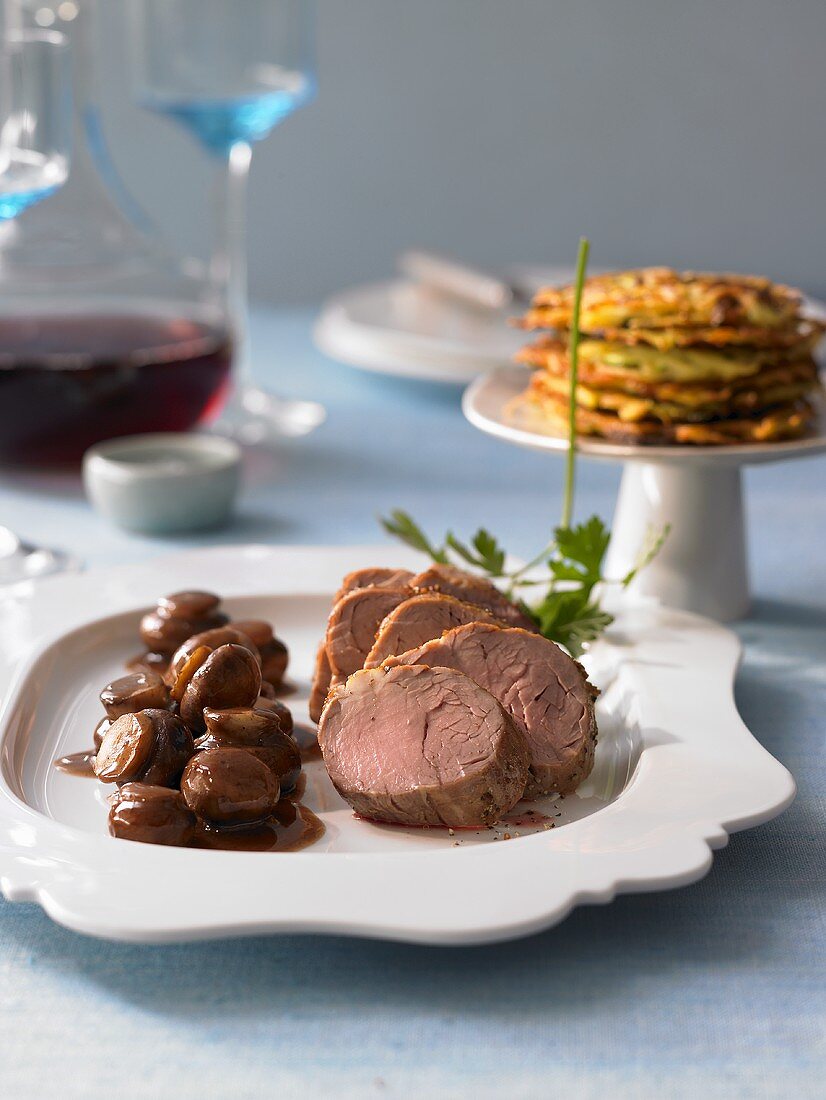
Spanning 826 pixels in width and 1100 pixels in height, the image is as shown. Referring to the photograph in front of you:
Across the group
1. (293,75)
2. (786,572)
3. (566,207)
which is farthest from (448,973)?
(566,207)

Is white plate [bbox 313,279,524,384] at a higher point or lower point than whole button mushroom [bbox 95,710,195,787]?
lower

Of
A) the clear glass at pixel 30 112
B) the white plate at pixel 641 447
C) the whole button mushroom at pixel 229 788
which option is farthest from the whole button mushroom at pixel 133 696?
the clear glass at pixel 30 112

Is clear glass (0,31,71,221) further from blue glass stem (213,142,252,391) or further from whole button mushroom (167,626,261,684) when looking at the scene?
whole button mushroom (167,626,261,684)

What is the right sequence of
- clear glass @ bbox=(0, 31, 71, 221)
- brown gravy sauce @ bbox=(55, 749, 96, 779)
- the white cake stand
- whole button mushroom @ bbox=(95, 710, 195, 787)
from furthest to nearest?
clear glass @ bbox=(0, 31, 71, 221) → the white cake stand → brown gravy sauce @ bbox=(55, 749, 96, 779) → whole button mushroom @ bbox=(95, 710, 195, 787)

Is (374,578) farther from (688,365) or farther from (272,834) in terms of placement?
(688,365)

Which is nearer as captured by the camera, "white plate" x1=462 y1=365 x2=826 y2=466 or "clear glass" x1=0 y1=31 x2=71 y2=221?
"white plate" x1=462 y1=365 x2=826 y2=466

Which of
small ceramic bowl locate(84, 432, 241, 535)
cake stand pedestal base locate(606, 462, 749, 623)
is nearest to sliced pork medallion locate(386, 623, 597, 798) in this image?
cake stand pedestal base locate(606, 462, 749, 623)
